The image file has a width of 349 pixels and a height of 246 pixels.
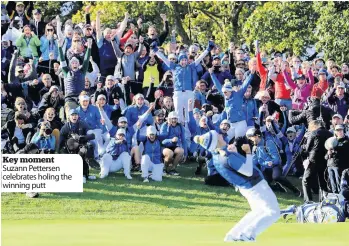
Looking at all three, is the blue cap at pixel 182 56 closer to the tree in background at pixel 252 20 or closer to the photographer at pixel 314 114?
the photographer at pixel 314 114

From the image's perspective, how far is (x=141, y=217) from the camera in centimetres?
1430

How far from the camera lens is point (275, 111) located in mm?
16266

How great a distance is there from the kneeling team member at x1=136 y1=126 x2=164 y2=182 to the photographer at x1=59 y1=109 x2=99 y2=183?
90cm

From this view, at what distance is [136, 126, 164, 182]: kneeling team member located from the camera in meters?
15.4

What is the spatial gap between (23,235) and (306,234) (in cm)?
355

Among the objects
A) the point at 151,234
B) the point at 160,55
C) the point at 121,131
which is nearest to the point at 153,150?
the point at 121,131

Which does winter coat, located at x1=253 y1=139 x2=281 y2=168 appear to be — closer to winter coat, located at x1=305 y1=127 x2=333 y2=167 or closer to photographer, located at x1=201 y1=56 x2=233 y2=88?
winter coat, located at x1=305 y1=127 x2=333 y2=167

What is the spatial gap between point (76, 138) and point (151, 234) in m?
4.01

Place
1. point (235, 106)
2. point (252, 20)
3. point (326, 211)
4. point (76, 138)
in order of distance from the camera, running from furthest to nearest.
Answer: point (252, 20)
point (235, 106)
point (76, 138)
point (326, 211)

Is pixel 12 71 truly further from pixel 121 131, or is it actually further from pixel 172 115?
pixel 172 115

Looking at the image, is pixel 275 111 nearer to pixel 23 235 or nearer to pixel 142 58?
pixel 142 58

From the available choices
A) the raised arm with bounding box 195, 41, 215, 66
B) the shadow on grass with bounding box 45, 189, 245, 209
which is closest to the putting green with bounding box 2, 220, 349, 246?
the shadow on grass with bounding box 45, 189, 245, 209

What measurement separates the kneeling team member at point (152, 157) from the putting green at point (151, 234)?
241 centimetres

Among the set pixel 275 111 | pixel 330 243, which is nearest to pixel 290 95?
pixel 275 111
